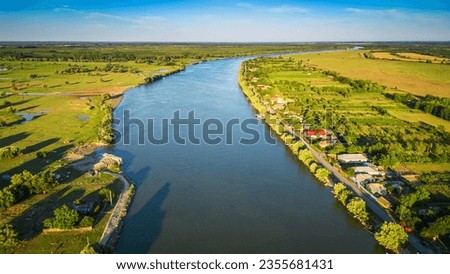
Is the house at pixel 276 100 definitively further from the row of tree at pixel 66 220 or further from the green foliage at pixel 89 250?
the green foliage at pixel 89 250

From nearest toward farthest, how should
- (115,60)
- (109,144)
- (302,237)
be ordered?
(302,237)
(109,144)
(115,60)

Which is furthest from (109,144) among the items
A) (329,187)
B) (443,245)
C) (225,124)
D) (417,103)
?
(417,103)

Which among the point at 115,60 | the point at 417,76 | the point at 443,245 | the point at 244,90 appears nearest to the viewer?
the point at 443,245

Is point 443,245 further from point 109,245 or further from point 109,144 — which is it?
point 109,144

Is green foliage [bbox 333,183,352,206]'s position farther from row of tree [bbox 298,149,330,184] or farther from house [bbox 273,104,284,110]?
house [bbox 273,104,284,110]

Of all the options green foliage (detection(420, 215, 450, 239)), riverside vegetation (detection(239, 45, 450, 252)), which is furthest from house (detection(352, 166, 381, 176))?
green foliage (detection(420, 215, 450, 239))

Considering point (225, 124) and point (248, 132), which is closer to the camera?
point (248, 132)

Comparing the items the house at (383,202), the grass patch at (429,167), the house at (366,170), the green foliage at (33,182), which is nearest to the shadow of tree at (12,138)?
the green foliage at (33,182)
